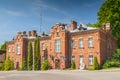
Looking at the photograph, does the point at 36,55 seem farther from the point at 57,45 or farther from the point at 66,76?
the point at 66,76

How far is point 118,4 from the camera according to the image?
181 ft

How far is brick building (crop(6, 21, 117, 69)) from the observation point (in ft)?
155

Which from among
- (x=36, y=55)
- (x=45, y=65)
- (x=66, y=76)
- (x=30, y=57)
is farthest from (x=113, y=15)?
(x=66, y=76)

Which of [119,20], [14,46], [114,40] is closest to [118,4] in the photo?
[119,20]

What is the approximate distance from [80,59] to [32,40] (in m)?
14.3

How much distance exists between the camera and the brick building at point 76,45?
4725cm

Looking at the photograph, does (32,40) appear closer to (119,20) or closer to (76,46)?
(76,46)

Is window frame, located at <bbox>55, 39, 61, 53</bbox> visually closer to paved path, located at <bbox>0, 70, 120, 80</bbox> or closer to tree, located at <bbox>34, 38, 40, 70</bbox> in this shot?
tree, located at <bbox>34, 38, 40, 70</bbox>

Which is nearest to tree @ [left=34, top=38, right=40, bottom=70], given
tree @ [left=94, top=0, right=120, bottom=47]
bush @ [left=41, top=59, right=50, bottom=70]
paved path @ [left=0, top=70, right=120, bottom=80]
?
bush @ [left=41, top=59, right=50, bottom=70]

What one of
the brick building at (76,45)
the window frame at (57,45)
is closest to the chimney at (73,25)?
the brick building at (76,45)

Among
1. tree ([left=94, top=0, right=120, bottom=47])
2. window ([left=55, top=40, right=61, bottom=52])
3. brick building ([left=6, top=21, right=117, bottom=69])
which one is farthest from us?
tree ([left=94, top=0, right=120, bottom=47])

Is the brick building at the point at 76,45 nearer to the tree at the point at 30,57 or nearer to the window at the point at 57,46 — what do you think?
the window at the point at 57,46

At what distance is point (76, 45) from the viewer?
165 feet

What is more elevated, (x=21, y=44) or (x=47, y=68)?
(x=21, y=44)
